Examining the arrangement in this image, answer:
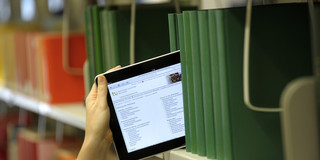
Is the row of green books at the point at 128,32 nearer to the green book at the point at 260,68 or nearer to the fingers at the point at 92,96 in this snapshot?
the fingers at the point at 92,96

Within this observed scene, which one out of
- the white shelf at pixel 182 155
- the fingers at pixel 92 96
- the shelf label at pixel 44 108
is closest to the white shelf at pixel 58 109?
the shelf label at pixel 44 108

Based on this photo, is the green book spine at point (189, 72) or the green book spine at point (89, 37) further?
the green book spine at point (89, 37)

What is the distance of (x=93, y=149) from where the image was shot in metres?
1.12

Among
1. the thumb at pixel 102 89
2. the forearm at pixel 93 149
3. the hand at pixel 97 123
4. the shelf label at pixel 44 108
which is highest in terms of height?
the thumb at pixel 102 89

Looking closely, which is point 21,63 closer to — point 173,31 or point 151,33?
point 151,33

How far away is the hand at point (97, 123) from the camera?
104cm

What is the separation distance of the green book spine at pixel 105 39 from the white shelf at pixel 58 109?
0.25m

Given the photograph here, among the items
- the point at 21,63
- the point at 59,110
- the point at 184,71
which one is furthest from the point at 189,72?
the point at 21,63

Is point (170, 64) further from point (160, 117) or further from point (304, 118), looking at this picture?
point (304, 118)

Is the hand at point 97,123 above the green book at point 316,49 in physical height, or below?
below

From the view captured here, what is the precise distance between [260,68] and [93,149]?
1.42 ft

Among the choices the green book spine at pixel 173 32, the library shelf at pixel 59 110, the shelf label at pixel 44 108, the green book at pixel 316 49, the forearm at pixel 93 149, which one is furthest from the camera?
the shelf label at pixel 44 108

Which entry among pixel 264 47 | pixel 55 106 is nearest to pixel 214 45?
pixel 264 47

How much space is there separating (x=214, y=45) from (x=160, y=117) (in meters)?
0.21
